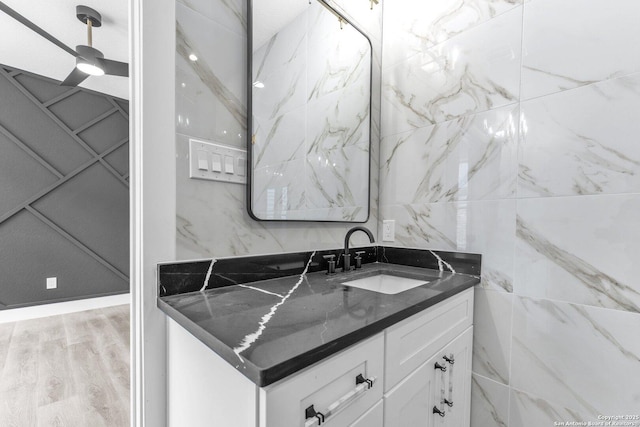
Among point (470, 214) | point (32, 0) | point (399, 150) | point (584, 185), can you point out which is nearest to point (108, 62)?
point (32, 0)

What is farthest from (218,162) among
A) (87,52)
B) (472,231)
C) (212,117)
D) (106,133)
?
(106,133)

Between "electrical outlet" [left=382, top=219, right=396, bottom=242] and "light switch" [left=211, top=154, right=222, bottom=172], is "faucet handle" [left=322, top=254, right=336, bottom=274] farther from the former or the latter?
"light switch" [left=211, top=154, right=222, bottom=172]

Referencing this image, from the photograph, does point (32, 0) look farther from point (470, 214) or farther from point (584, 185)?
point (584, 185)

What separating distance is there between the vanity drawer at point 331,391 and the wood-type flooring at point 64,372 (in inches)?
58.7

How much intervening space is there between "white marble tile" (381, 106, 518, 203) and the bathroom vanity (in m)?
0.32

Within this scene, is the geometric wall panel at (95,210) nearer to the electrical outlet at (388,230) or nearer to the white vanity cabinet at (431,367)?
the electrical outlet at (388,230)

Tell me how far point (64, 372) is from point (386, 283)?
2153 millimetres

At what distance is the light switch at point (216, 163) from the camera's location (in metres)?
0.88

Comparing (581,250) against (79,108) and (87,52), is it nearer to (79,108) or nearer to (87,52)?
(87,52)

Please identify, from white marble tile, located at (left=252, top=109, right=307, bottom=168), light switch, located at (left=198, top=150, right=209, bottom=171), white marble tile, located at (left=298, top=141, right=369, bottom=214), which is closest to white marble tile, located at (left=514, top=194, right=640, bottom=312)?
white marble tile, located at (left=298, top=141, right=369, bottom=214)

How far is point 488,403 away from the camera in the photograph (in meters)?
1.12

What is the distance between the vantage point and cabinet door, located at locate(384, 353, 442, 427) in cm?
70

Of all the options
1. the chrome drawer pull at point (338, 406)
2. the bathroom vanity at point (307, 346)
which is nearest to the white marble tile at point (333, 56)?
the bathroom vanity at point (307, 346)

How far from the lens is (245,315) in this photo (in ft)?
2.12
